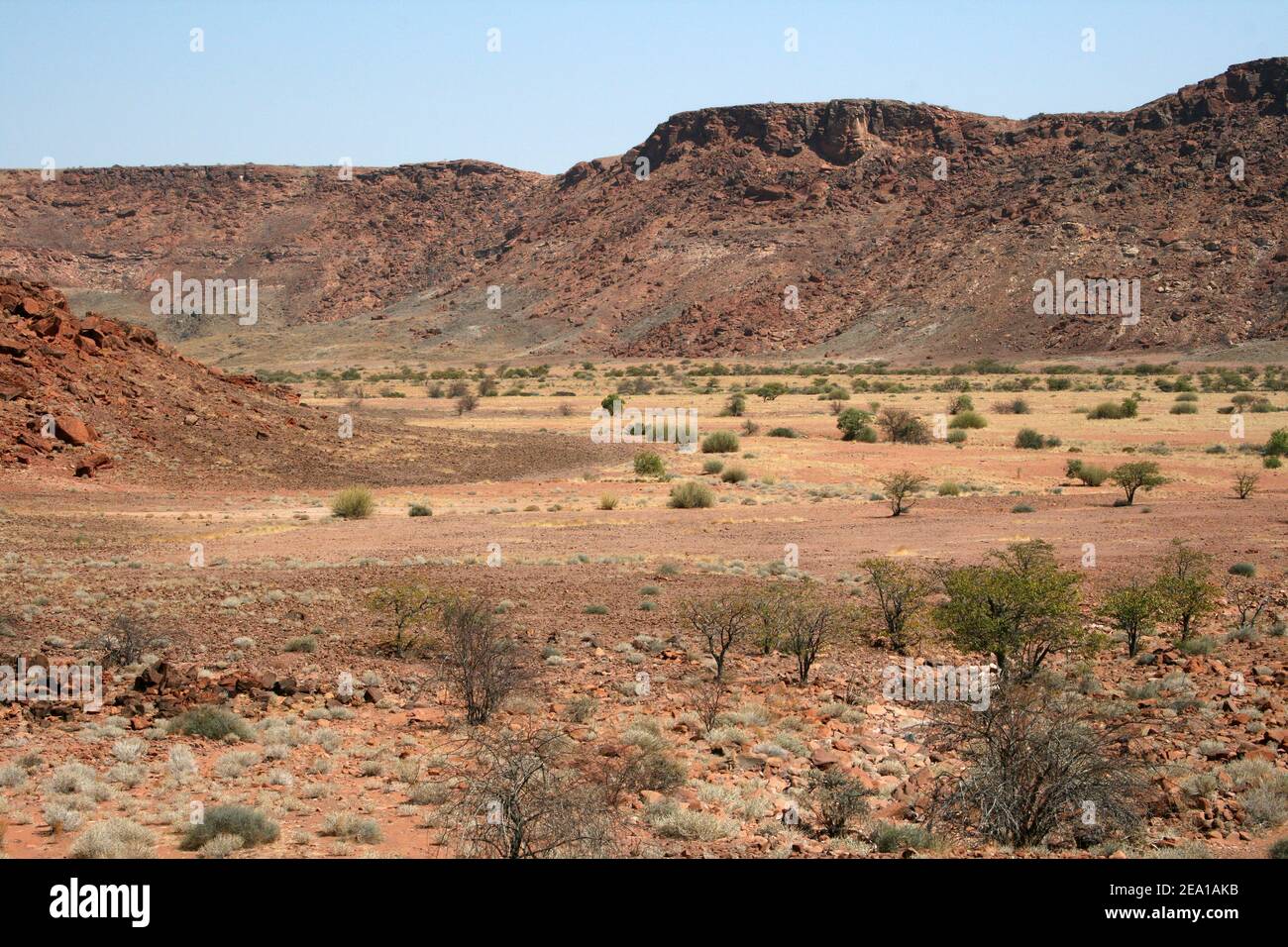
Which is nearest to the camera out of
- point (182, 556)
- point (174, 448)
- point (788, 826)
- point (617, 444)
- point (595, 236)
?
point (788, 826)

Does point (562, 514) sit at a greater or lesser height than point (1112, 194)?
lesser

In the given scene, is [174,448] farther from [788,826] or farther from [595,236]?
[595,236]

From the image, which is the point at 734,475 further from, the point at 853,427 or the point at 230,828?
the point at 230,828

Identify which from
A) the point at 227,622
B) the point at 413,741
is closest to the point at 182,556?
the point at 227,622

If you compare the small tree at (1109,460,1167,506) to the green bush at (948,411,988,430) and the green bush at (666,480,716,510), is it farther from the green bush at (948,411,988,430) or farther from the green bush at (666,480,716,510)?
the green bush at (948,411,988,430)

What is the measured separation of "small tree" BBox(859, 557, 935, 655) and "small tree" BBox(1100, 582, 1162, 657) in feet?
8.00

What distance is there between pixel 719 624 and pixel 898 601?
2.88m

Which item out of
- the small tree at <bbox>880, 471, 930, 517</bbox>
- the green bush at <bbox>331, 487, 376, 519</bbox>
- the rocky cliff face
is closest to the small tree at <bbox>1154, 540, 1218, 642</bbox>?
the small tree at <bbox>880, 471, 930, 517</bbox>

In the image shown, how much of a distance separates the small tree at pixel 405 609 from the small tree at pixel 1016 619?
6624 millimetres

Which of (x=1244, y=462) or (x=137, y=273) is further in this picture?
(x=137, y=273)

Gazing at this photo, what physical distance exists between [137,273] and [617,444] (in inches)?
4231

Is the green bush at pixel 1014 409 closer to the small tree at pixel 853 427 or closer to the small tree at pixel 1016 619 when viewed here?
the small tree at pixel 853 427

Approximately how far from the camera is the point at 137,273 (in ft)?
431
